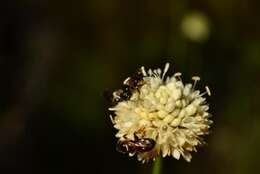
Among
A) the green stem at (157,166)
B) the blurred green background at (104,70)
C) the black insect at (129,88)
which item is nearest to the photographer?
the green stem at (157,166)

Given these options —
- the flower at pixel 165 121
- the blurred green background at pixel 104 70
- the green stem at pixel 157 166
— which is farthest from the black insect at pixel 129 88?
the blurred green background at pixel 104 70

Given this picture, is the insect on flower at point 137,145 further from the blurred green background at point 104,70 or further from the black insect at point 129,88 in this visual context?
the blurred green background at point 104,70

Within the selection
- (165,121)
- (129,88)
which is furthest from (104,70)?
(165,121)

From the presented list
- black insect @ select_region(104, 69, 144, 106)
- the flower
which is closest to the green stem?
the flower

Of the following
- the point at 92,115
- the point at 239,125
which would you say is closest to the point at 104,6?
the point at 92,115

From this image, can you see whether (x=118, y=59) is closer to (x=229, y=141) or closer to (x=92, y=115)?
(x=92, y=115)

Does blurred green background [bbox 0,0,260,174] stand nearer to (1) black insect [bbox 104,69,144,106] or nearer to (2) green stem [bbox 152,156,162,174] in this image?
(1) black insect [bbox 104,69,144,106]

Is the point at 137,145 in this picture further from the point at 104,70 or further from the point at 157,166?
the point at 104,70
